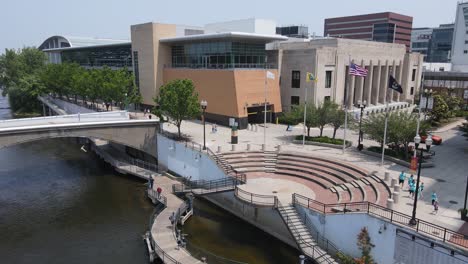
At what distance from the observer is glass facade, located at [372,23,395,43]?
136875 millimetres

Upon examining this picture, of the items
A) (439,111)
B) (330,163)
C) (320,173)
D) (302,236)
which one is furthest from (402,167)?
(439,111)

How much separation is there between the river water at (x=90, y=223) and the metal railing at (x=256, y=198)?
8.44 ft

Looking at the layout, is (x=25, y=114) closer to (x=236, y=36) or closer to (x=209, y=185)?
(x=236, y=36)

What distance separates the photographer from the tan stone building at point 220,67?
43438 millimetres

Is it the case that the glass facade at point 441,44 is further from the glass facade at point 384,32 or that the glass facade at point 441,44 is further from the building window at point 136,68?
the building window at point 136,68

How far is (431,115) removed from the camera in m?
48.2

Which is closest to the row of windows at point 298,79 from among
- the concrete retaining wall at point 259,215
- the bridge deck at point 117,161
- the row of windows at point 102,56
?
the bridge deck at point 117,161

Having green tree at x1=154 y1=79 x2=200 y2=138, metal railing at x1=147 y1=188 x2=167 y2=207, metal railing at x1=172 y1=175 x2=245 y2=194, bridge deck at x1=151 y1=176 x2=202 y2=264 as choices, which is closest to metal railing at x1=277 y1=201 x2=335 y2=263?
metal railing at x1=172 y1=175 x2=245 y2=194

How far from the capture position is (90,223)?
26031 mm

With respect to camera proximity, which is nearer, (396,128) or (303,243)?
(303,243)

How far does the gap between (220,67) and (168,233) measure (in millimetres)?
27083

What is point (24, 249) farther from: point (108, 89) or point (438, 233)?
point (108, 89)

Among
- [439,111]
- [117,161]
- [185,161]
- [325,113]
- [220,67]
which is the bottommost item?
[117,161]

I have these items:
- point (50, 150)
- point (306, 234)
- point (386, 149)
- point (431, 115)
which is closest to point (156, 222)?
point (306, 234)
